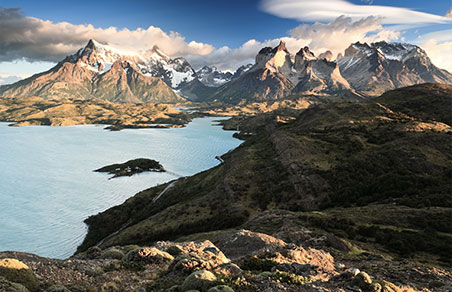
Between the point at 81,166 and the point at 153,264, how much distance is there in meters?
184

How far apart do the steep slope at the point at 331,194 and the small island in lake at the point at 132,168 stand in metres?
59.9

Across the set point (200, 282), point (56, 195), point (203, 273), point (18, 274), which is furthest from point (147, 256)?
point (56, 195)

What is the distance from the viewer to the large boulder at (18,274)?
14.4 metres

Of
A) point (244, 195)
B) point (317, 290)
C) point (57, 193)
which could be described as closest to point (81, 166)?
point (57, 193)

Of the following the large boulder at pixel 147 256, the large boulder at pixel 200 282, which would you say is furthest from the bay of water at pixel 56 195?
the large boulder at pixel 200 282

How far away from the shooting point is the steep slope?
128ft

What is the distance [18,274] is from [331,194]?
6088 centimetres

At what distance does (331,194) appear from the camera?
61.5 metres

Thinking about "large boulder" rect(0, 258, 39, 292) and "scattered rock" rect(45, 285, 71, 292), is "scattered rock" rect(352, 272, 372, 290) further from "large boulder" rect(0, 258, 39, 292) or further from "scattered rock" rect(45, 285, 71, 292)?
"large boulder" rect(0, 258, 39, 292)

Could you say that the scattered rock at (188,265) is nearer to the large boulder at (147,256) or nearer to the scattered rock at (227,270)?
the scattered rock at (227,270)

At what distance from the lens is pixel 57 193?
5049 inches

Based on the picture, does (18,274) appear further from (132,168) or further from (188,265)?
(132,168)

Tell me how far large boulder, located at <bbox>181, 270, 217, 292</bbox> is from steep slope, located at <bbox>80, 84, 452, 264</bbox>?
2737 cm

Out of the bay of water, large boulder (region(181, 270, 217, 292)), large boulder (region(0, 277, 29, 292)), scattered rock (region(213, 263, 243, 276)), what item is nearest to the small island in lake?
the bay of water
